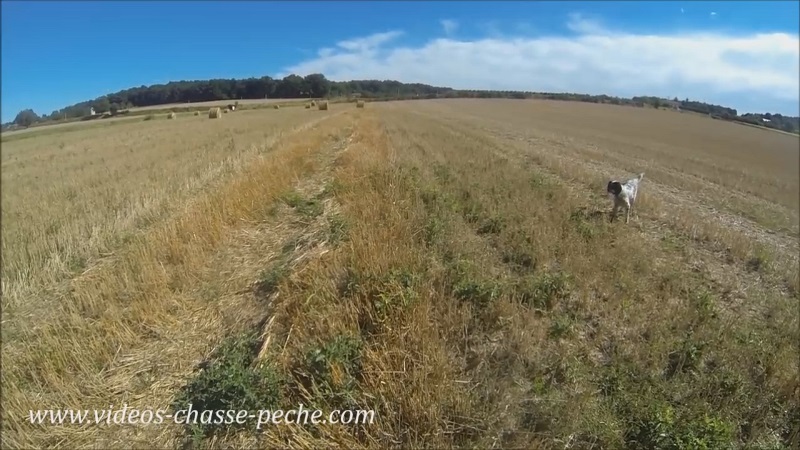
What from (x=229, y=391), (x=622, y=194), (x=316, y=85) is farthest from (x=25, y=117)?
(x=316, y=85)

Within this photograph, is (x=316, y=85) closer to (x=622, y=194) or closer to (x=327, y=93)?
(x=327, y=93)

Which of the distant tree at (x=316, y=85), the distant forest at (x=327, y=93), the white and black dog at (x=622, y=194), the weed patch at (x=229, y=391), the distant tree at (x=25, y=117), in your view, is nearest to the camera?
the weed patch at (x=229, y=391)

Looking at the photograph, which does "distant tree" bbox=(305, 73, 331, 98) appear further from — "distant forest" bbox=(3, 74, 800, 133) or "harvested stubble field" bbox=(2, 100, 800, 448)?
"harvested stubble field" bbox=(2, 100, 800, 448)

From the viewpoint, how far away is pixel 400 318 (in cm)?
386

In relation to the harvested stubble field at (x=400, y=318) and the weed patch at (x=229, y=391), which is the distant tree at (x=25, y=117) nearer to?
the harvested stubble field at (x=400, y=318)

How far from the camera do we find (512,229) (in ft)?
23.0

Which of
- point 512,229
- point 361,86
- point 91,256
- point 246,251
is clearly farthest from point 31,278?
point 361,86

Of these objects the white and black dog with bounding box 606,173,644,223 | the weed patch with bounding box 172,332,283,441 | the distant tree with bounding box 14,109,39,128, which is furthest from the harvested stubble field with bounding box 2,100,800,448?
the distant tree with bounding box 14,109,39,128

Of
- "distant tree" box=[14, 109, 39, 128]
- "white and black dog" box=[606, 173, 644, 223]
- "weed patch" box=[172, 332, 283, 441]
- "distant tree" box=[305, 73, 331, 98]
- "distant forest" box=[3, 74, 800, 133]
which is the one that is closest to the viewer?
"weed patch" box=[172, 332, 283, 441]

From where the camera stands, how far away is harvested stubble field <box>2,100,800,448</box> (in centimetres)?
310

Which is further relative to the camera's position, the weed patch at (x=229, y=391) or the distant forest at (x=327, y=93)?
the distant forest at (x=327, y=93)

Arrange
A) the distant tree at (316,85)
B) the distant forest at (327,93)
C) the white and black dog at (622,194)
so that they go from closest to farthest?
the white and black dog at (622,194)
the distant forest at (327,93)
the distant tree at (316,85)

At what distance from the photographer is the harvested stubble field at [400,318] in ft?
10.2

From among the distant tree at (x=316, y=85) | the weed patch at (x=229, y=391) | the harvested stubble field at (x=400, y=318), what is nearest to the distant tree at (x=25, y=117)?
the harvested stubble field at (x=400, y=318)
